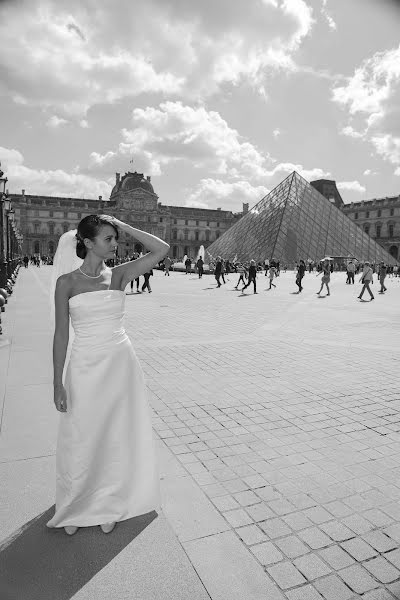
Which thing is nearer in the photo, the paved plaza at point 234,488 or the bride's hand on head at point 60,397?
the paved plaza at point 234,488

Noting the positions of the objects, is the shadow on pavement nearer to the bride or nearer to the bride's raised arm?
the bride

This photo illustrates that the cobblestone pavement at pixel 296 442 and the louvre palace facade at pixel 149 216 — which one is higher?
the louvre palace facade at pixel 149 216

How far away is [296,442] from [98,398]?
1.94 meters

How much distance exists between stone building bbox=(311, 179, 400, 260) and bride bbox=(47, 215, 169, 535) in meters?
81.8

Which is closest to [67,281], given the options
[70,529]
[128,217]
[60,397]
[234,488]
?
[60,397]

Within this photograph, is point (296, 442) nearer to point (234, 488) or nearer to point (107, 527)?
point (234, 488)

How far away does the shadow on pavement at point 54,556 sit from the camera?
1.85 meters

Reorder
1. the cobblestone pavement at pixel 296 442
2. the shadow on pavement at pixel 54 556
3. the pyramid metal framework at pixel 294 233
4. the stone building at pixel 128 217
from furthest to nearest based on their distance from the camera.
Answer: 1. the stone building at pixel 128 217
2. the pyramid metal framework at pixel 294 233
3. the cobblestone pavement at pixel 296 442
4. the shadow on pavement at pixel 54 556

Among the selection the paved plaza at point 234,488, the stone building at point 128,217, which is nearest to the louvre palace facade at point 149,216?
the stone building at point 128,217

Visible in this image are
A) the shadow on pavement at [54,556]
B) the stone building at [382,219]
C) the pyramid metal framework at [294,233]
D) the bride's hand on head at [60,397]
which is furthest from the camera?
the stone building at [382,219]

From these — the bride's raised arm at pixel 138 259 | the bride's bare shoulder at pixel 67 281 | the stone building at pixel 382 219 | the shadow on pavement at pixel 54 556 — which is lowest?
the shadow on pavement at pixel 54 556

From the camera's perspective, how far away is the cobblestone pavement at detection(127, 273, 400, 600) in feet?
7.04

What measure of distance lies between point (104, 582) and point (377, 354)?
595 centimetres

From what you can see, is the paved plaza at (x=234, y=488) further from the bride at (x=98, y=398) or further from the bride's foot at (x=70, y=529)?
the bride at (x=98, y=398)
